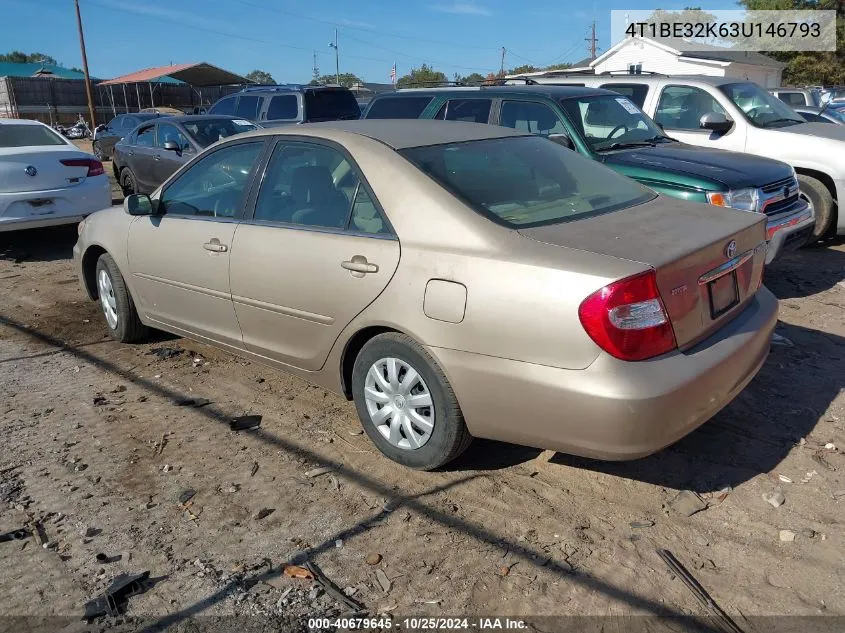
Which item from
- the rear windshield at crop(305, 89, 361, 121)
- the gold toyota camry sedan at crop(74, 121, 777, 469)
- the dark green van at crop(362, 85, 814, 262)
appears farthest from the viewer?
the rear windshield at crop(305, 89, 361, 121)

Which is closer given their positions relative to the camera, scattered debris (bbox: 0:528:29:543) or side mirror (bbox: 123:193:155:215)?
scattered debris (bbox: 0:528:29:543)

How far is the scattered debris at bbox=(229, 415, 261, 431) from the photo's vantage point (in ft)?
13.9

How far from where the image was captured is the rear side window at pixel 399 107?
790 centimetres

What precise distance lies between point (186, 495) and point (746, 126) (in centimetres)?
710

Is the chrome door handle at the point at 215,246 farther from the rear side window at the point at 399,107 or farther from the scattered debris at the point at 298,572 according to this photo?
the rear side window at the point at 399,107

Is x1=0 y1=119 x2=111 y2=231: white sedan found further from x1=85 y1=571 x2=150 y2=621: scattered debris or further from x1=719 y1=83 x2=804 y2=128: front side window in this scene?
x1=719 y1=83 x2=804 y2=128: front side window

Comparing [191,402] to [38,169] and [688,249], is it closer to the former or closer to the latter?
[688,249]

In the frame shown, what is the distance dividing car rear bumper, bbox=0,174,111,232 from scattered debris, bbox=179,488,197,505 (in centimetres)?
652

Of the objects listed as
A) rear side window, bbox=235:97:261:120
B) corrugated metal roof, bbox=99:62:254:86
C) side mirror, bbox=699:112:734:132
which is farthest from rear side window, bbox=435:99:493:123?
corrugated metal roof, bbox=99:62:254:86

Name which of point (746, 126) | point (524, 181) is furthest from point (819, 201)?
point (524, 181)

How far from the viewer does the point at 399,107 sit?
321 inches

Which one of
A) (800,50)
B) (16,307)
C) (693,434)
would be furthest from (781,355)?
(800,50)

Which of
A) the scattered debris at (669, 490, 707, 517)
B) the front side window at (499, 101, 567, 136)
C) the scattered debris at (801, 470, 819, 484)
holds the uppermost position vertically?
the front side window at (499, 101, 567, 136)

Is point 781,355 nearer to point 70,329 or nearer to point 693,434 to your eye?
point 693,434
